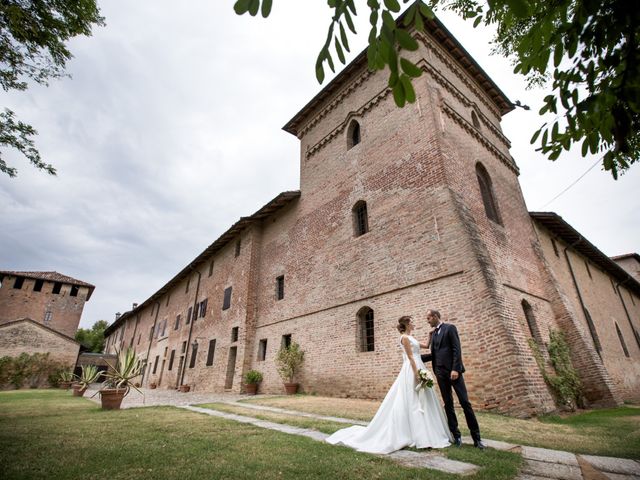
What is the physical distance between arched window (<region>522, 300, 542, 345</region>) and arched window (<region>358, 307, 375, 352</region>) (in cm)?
450

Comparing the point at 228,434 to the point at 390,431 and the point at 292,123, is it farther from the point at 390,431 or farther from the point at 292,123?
the point at 292,123

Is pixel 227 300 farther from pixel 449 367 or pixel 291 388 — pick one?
pixel 449 367

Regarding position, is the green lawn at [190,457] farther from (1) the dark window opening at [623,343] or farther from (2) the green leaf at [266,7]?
(1) the dark window opening at [623,343]

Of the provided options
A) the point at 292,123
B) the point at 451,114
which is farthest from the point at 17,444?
the point at 292,123

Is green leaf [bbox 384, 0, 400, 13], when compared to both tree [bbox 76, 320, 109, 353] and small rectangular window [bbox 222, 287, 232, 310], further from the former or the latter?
tree [bbox 76, 320, 109, 353]

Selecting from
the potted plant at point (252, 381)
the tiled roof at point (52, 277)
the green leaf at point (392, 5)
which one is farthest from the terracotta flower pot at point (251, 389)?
the tiled roof at point (52, 277)

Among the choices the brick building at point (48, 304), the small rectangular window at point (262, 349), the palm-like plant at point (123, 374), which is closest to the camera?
the palm-like plant at point (123, 374)

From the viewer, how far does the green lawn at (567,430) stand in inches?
159

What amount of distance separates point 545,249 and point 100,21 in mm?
16069

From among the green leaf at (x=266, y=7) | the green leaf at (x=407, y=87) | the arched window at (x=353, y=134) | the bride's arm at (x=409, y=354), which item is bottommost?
the bride's arm at (x=409, y=354)

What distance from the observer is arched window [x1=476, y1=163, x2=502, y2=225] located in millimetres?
11320

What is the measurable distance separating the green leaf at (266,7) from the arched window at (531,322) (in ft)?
34.3

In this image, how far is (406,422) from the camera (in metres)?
4.11

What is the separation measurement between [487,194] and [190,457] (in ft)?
39.7
